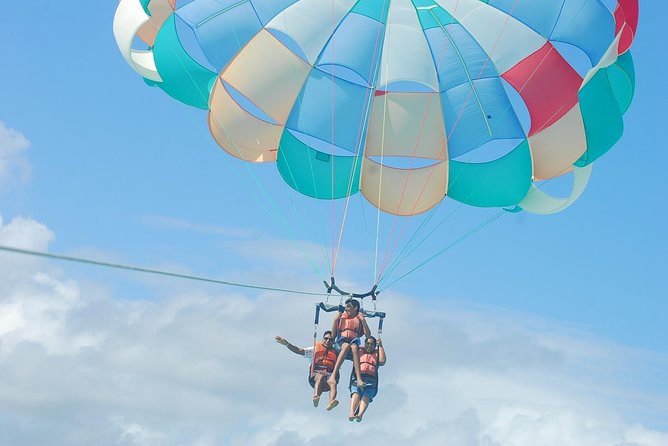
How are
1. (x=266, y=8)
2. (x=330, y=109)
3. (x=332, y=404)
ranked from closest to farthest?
(x=332, y=404), (x=266, y=8), (x=330, y=109)

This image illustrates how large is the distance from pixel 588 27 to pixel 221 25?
4.51 meters

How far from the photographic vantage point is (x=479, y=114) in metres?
13.1

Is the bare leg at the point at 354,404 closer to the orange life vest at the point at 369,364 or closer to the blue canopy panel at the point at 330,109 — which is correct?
the orange life vest at the point at 369,364

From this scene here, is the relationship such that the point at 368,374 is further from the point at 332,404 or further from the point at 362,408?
the point at 332,404

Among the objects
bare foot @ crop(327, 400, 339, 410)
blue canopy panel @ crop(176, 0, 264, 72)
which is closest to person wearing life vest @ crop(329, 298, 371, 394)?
bare foot @ crop(327, 400, 339, 410)

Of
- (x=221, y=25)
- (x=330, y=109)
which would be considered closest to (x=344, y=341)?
(x=330, y=109)

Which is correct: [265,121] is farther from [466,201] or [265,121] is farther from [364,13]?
[466,201]

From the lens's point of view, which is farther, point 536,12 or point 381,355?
point 536,12

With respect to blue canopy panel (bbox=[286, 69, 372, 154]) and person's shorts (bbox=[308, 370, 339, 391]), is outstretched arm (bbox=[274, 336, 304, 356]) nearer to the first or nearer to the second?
person's shorts (bbox=[308, 370, 339, 391])

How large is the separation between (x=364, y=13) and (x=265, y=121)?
187 centimetres

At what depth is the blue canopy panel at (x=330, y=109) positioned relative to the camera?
13.1 m

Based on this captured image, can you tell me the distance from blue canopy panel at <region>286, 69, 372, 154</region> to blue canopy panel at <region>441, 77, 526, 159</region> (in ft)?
3.57

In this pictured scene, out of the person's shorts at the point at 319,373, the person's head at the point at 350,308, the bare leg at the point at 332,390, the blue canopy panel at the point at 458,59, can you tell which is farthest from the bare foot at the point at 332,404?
the blue canopy panel at the point at 458,59

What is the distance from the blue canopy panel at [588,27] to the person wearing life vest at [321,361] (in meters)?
→ 4.69
